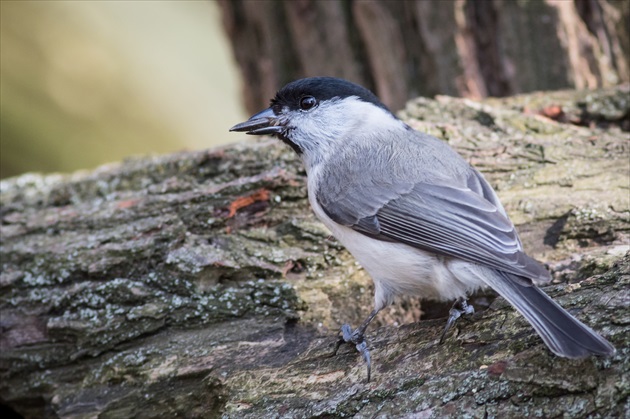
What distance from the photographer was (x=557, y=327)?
2.02 meters

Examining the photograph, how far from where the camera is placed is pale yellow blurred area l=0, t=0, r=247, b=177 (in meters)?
4.95

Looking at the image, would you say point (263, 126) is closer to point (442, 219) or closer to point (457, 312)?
point (442, 219)

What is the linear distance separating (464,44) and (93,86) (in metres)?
2.66

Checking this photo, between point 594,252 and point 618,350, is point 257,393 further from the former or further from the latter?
point 594,252

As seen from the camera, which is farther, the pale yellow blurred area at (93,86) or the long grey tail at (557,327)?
the pale yellow blurred area at (93,86)

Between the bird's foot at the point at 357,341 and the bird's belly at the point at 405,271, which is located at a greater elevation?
the bird's belly at the point at 405,271

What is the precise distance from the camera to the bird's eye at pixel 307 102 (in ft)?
10.2

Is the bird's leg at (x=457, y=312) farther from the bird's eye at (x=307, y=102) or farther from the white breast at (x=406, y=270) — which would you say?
the bird's eye at (x=307, y=102)

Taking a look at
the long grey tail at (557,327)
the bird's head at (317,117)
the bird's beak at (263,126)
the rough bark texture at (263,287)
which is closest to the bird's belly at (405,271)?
the rough bark texture at (263,287)

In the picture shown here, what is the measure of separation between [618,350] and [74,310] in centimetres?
226

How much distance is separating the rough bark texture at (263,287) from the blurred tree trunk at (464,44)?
2.20ft

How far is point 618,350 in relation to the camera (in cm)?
204

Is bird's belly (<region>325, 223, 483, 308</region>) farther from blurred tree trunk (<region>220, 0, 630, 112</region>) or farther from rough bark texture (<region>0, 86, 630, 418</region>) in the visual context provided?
blurred tree trunk (<region>220, 0, 630, 112</region>)

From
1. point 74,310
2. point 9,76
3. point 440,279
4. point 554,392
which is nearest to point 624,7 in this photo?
point 440,279
